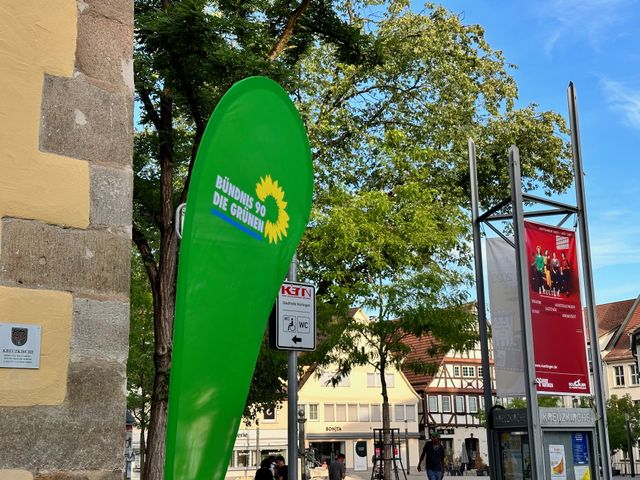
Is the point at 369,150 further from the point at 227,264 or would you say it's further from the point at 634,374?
the point at 634,374

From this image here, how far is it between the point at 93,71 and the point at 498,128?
68.0 ft

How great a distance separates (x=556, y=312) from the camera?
24.2ft

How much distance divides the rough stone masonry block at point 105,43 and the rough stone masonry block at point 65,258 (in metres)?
0.64

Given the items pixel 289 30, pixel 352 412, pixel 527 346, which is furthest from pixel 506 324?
pixel 352 412

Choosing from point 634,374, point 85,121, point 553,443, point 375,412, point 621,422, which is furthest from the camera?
point 634,374

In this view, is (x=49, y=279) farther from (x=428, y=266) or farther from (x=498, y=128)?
(x=498, y=128)

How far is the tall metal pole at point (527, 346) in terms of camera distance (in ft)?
22.3

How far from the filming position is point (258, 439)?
51.5m

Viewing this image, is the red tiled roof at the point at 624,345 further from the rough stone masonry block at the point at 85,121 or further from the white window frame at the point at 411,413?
the rough stone masonry block at the point at 85,121

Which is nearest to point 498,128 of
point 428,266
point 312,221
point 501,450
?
point 428,266

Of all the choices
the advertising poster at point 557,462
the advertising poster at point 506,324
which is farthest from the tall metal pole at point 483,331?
the advertising poster at point 557,462

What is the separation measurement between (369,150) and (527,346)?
15.7 m

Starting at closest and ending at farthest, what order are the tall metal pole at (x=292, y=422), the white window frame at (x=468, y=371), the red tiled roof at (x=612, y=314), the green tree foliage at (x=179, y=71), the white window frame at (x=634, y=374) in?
the tall metal pole at (x=292, y=422)
the green tree foliage at (x=179, y=71)
the white window frame at (x=468, y=371)
the white window frame at (x=634, y=374)
the red tiled roof at (x=612, y=314)

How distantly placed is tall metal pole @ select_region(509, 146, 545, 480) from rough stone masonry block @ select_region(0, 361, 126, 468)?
4390 mm
